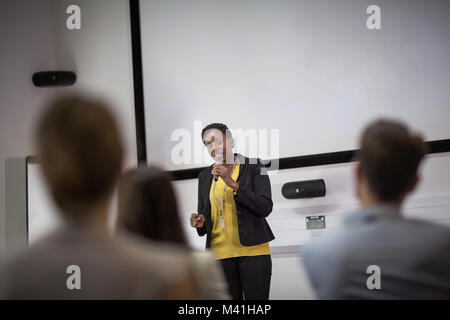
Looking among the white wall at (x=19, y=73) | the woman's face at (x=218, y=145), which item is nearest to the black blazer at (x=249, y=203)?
the woman's face at (x=218, y=145)

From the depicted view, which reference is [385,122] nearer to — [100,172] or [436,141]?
[100,172]

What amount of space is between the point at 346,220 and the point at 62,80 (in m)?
3.07

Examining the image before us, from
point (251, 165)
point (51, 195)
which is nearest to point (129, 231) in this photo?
point (51, 195)

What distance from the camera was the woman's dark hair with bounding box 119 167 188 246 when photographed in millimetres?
969

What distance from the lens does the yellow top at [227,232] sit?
2344 mm

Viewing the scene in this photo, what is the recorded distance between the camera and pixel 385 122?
1.04m

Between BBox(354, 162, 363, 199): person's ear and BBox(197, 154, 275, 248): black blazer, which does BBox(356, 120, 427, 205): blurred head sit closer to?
BBox(354, 162, 363, 199): person's ear

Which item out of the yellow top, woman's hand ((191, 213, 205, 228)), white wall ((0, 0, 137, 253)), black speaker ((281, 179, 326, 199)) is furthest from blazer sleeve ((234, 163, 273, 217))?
white wall ((0, 0, 137, 253))

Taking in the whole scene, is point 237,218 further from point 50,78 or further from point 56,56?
point 56,56

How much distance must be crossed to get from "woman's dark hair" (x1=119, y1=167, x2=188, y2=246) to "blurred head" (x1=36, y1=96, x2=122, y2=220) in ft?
0.67

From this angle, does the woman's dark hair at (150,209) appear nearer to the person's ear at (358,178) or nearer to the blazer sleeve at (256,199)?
the person's ear at (358,178)

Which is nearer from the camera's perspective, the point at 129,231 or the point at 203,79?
the point at 129,231

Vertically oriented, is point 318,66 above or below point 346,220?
above

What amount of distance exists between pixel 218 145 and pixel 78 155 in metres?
1.82
